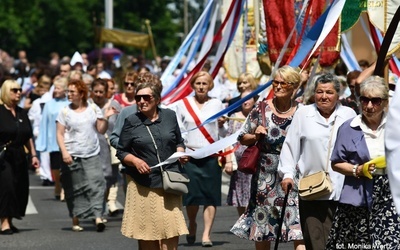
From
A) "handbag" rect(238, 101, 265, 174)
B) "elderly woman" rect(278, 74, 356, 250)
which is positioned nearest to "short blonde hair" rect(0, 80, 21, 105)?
"handbag" rect(238, 101, 265, 174)

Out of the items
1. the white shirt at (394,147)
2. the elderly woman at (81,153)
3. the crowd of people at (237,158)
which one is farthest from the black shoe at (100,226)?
the white shirt at (394,147)

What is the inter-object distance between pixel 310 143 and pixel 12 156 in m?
5.79

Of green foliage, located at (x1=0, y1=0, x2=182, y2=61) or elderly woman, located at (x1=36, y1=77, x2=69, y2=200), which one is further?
green foliage, located at (x1=0, y1=0, x2=182, y2=61)

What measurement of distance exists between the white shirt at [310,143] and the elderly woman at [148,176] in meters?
1.13

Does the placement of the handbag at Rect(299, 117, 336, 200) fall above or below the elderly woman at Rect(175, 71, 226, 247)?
above

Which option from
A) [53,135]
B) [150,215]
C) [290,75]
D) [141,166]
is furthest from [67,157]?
[53,135]

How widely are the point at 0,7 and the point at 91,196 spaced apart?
4817 cm

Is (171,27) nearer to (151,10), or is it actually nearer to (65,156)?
(151,10)

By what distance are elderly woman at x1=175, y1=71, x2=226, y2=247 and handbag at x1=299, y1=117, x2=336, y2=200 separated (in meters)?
3.86

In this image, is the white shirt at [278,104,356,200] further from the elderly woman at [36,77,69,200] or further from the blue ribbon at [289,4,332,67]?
the elderly woman at [36,77,69,200]

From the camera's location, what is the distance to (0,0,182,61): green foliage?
62.6 m

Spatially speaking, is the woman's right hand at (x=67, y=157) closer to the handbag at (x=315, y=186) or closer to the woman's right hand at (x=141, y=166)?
the woman's right hand at (x=141, y=166)

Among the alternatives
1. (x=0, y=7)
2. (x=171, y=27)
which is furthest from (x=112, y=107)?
(x=171, y=27)

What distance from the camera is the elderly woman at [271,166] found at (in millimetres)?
9875
